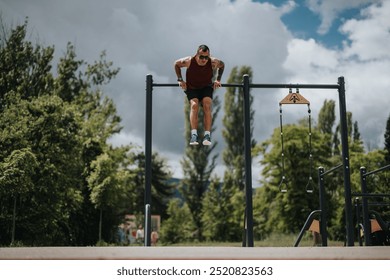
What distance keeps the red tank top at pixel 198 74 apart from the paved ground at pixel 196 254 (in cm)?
330

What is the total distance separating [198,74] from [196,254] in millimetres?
3349

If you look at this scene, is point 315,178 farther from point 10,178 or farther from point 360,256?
point 360,256

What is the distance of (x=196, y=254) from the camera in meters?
3.72

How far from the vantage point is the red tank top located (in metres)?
6.45

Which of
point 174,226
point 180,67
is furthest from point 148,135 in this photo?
point 174,226

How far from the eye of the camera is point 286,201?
2367 centimetres

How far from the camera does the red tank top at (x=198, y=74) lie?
21.2ft

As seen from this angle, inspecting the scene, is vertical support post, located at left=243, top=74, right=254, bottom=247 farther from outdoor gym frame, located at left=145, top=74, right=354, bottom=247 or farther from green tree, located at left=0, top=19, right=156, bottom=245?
green tree, located at left=0, top=19, right=156, bottom=245

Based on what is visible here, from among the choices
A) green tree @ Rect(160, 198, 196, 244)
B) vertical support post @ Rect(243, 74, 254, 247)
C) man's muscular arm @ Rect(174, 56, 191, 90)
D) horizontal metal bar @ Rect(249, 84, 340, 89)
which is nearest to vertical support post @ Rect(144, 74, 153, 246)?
man's muscular arm @ Rect(174, 56, 191, 90)

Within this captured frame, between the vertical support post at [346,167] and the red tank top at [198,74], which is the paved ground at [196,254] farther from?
the red tank top at [198,74]

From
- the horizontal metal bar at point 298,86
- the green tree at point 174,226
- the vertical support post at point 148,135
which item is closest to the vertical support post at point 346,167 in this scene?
the horizontal metal bar at point 298,86

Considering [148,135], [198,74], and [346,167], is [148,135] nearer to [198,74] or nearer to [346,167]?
[198,74]

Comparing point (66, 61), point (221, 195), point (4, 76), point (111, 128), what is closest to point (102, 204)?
point (111, 128)

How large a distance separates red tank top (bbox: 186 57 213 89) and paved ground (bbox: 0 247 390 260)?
3.30 m
